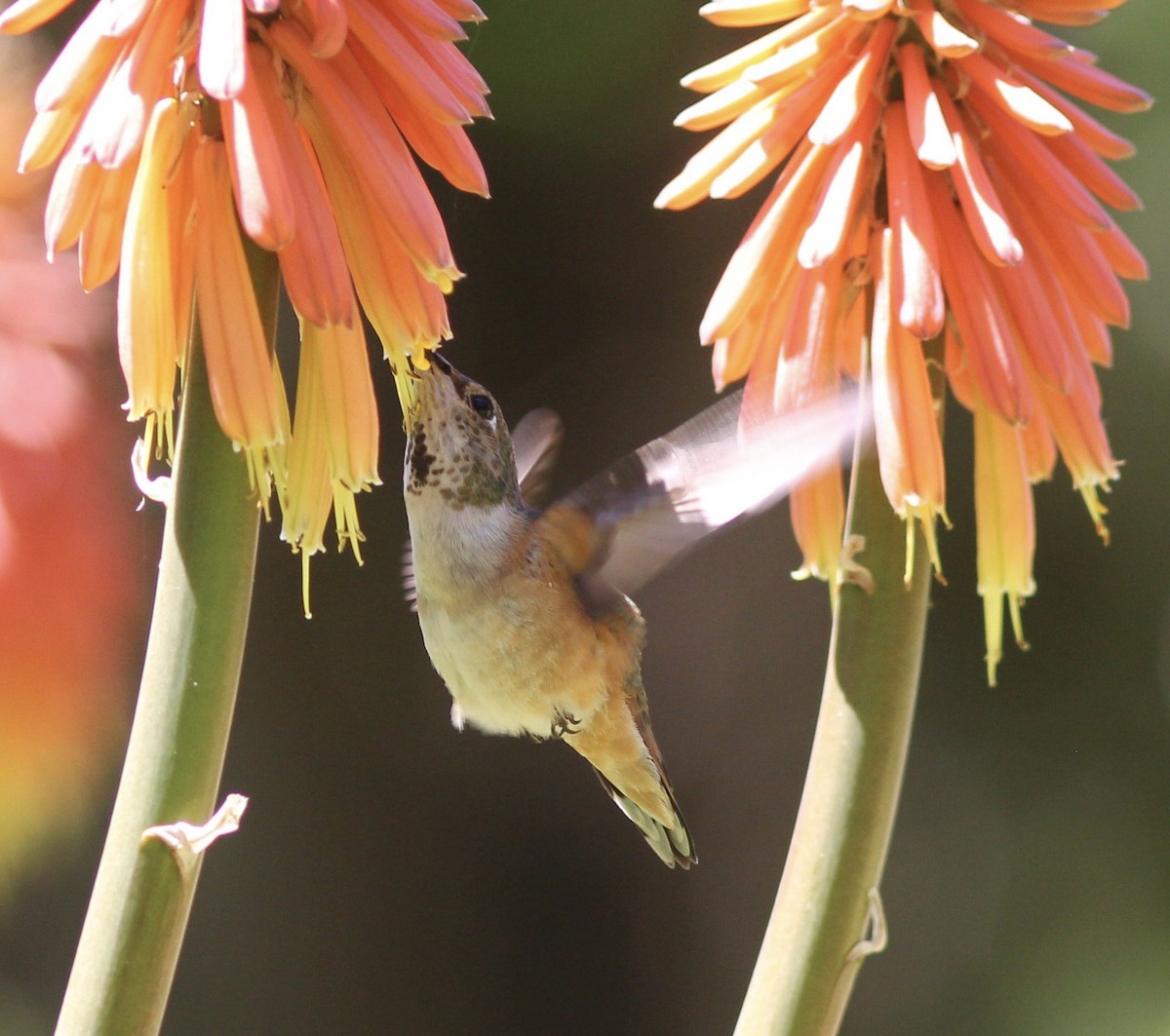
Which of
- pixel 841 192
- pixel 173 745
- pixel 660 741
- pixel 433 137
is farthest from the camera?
pixel 660 741

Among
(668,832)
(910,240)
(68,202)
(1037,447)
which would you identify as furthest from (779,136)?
(668,832)

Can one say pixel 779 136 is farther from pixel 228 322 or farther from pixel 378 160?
pixel 228 322

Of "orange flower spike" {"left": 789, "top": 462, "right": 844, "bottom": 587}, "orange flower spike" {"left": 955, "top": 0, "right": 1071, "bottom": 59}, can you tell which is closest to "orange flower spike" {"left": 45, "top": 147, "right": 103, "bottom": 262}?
"orange flower spike" {"left": 789, "top": 462, "right": 844, "bottom": 587}

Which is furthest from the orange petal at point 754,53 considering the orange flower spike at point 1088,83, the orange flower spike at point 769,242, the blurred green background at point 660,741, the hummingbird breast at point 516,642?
the blurred green background at point 660,741

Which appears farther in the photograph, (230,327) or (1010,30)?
(1010,30)

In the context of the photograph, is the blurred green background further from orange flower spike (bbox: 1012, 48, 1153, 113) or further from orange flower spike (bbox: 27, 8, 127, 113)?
orange flower spike (bbox: 27, 8, 127, 113)

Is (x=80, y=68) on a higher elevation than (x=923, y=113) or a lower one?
lower
